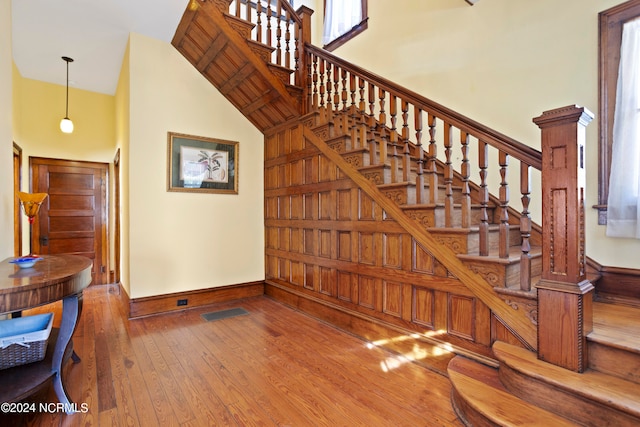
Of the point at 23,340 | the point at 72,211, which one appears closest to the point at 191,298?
the point at 23,340

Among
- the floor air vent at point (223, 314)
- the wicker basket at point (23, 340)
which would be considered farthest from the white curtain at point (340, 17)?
the wicker basket at point (23, 340)

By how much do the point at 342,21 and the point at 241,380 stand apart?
4.93 meters

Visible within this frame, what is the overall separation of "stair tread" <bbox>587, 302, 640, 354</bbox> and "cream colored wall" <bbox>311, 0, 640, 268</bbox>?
0.40 m

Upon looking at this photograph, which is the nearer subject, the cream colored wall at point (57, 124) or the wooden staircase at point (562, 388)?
the wooden staircase at point (562, 388)

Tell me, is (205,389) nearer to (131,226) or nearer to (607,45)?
(131,226)

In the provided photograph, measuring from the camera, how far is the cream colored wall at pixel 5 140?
2.29 meters

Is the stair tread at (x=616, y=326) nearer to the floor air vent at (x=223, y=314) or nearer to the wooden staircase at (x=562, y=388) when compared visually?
the wooden staircase at (x=562, y=388)

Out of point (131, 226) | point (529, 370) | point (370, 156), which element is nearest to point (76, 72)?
point (131, 226)

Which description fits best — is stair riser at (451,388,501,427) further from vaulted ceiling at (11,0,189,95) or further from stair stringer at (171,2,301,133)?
vaulted ceiling at (11,0,189,95)

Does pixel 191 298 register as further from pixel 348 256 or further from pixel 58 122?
pixel 58 122

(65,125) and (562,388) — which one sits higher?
(65,125)

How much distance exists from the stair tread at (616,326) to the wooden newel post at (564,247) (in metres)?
0.08

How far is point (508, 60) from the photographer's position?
2.86 m

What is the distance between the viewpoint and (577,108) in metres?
1.61
